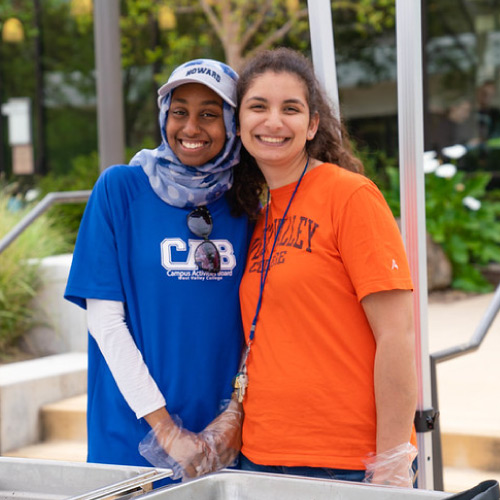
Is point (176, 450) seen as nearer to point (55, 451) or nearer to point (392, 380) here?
point (392, 380)

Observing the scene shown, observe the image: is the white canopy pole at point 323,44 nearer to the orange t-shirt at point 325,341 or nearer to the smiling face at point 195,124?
the smiling face at point 195,124

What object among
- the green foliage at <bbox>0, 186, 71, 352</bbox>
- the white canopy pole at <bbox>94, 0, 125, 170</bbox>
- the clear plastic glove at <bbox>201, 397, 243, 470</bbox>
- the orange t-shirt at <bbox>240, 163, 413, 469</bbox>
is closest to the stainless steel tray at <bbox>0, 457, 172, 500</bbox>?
the orange t-shirt at <bbox>240, 163, 413, 469</bbox>

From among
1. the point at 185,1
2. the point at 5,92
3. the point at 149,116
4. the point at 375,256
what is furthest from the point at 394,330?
the point at 5,92

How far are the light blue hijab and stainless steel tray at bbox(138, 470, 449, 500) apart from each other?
0.90m

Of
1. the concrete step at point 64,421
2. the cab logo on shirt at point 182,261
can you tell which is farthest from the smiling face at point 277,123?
the concrete step at point 64,421

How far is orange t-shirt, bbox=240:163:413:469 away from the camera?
2.00 m

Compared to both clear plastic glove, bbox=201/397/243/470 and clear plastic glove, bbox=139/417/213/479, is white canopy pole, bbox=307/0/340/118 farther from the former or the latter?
clear plastic glove, bbox=139/417/213/479

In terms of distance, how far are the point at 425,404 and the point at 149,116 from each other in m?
11.3

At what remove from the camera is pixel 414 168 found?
2480 mm

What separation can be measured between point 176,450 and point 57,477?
21.9 inches

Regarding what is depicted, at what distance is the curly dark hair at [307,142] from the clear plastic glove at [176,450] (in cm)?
61

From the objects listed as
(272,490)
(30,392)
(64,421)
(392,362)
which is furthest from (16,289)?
(272,490)

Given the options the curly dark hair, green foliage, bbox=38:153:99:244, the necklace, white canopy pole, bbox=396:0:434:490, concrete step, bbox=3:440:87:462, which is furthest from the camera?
green foliage, bbox=38:153:99:244

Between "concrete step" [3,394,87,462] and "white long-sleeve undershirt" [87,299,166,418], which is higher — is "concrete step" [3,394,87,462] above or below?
below
